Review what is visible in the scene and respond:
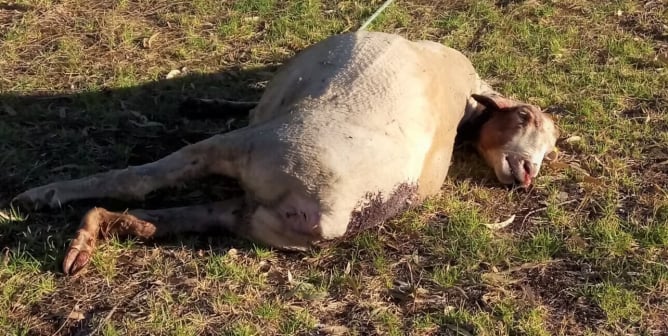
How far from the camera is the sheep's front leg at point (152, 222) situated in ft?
14.6

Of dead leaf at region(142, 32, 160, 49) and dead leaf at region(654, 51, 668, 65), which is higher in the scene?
dead leaf at region(142, 32, 160, 49)

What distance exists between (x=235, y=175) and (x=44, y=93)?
210 centimetres

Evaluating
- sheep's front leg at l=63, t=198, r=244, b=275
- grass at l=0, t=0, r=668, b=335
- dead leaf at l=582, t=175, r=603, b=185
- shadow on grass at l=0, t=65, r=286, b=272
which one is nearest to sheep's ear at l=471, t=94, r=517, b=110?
grass at l=0, t=0, r=668, b=335

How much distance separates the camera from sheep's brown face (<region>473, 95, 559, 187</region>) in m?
5.52

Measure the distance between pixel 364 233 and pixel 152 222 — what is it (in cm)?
114

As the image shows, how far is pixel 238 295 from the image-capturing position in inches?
173

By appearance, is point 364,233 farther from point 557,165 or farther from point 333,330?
point 557,165

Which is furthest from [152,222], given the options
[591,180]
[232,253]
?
[591,180]

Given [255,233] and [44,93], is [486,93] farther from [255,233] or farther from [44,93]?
[44,93]

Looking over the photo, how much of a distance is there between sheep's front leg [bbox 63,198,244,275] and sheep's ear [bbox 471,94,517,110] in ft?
5.79

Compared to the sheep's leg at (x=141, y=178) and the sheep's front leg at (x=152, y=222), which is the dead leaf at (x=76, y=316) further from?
the sheep's leg at (x=141, y=178)

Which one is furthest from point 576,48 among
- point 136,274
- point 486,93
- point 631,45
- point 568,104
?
point 136,274

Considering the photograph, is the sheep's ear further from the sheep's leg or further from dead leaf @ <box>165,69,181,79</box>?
dead leaf @ <box>165,69,181,79</box>

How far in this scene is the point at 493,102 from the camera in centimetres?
563
